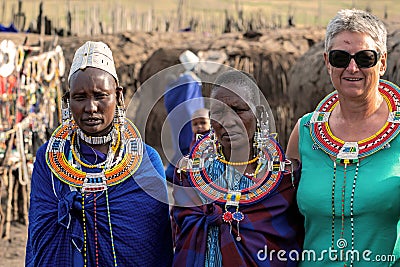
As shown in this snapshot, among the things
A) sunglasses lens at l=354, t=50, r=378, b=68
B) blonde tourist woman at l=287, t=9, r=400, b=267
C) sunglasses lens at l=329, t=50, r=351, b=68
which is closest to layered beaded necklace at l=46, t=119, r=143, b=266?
blonde tourist woman at l=287, t=9, r=400, b=267

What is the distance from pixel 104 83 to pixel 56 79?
20.5ft

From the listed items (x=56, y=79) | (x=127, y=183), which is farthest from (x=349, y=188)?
(x=56, y=79)

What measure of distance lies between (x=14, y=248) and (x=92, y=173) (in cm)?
517

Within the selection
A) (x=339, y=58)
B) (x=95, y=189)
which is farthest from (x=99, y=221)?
(x=339, y=58)

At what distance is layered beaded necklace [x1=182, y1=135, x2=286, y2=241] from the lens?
3.13m

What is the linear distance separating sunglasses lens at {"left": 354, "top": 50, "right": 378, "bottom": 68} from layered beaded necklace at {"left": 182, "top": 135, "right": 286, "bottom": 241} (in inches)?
21.5

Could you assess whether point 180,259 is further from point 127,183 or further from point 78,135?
point 78,135

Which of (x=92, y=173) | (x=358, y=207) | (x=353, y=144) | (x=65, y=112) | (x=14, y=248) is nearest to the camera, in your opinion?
(x=358, y=207)

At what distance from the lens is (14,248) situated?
8.05m

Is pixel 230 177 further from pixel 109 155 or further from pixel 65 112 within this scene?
pixel 65 112

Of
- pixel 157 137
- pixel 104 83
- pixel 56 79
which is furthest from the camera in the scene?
pixel 157 137

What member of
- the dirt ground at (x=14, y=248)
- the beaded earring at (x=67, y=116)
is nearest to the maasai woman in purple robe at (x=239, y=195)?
the beaded earring at (x=67, y=116)

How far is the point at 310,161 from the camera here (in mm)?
3164

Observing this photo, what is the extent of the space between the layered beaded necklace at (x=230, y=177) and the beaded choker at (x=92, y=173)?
0.28 metres
